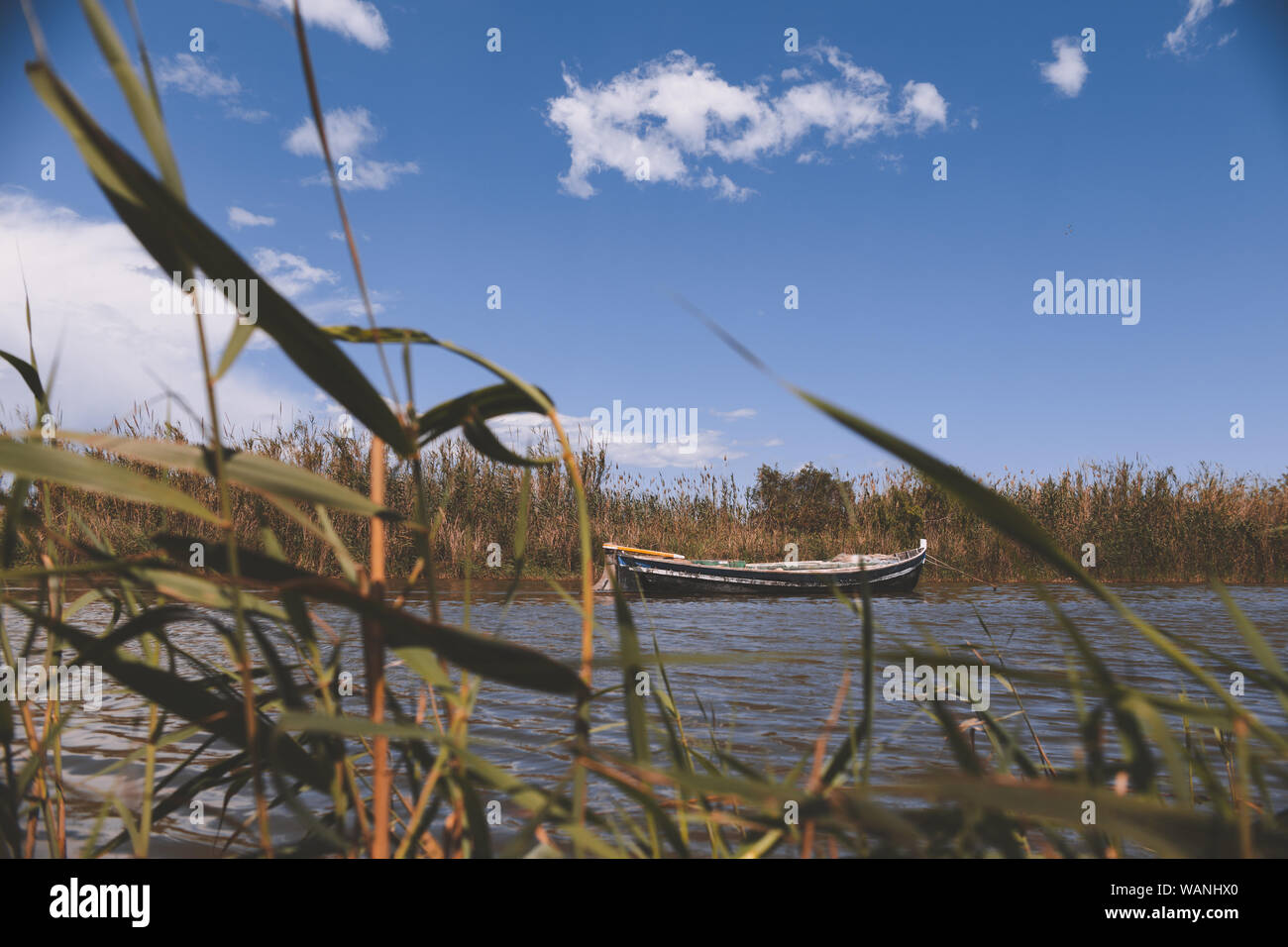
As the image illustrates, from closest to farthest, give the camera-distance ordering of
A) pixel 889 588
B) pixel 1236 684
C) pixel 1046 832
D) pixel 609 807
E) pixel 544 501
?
pixel 1046 832, pixel 609 807, pixel 1236 684, pixel 889 588, pixel 544 501

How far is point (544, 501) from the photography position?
17859mm

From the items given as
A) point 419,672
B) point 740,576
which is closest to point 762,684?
point 419,672

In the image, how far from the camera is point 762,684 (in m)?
6.05

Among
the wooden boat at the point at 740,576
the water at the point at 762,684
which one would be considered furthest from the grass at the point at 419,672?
the wooden boat at the point at 740,576

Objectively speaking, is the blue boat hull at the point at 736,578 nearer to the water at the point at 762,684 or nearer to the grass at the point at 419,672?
the water at the point at 762,684

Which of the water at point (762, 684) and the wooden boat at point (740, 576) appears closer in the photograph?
the water at point (762, 684)

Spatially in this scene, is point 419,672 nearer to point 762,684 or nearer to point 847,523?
point 762,684

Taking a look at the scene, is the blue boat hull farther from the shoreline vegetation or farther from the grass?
the grass

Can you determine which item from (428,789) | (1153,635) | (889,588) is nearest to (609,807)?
(428,789)

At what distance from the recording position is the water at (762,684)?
2.35 m

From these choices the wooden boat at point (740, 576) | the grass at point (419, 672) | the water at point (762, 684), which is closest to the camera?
the grass at point (419, 672)

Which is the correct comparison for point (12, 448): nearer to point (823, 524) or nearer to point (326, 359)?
point (326, 359)

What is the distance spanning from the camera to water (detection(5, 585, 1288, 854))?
235cm
